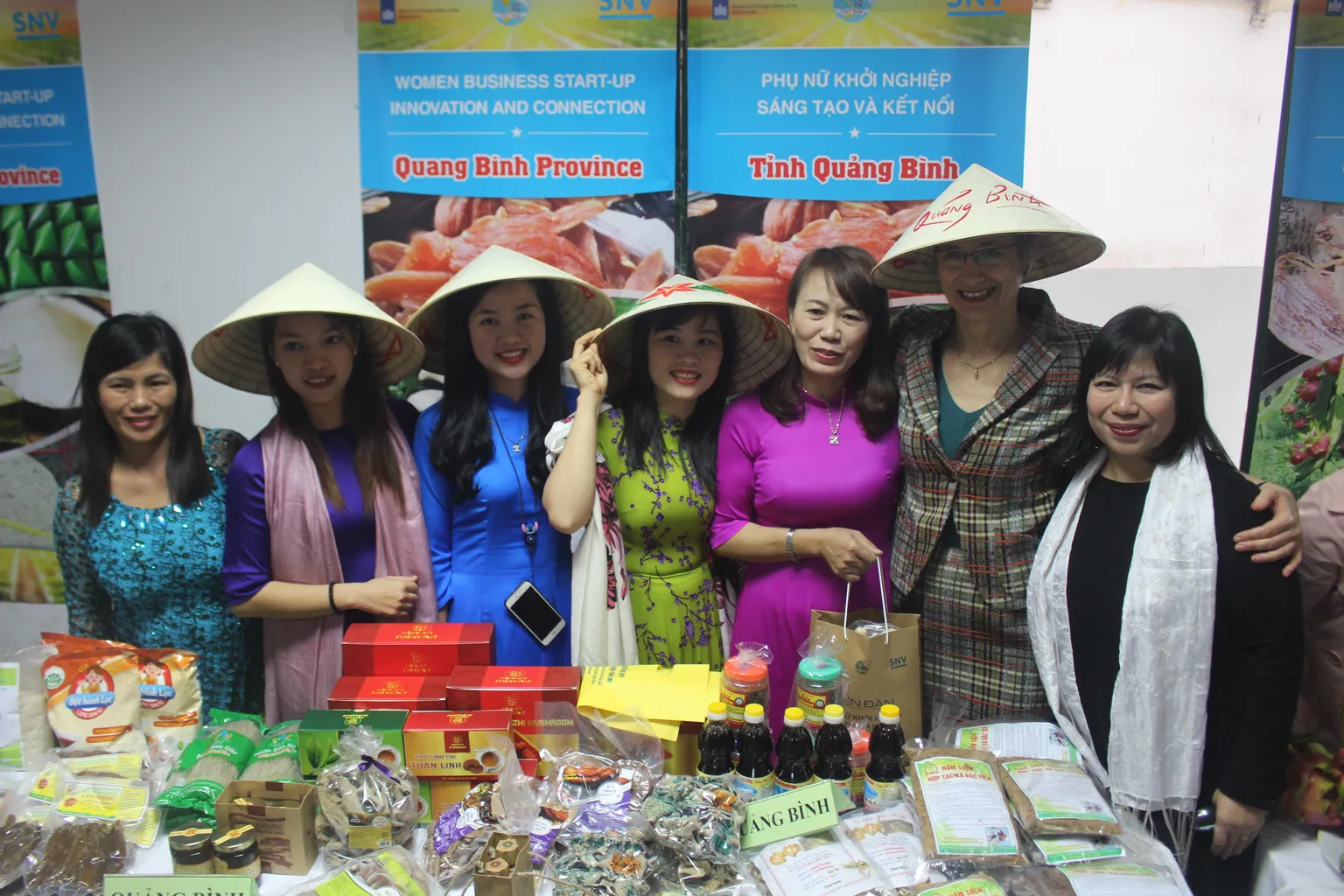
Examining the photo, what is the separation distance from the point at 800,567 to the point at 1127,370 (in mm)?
872

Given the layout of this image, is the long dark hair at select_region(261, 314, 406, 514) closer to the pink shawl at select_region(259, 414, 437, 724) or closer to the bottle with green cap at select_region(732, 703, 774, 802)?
the pink shawl at select_region(259, 414, 437, 724)

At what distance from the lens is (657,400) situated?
2133 millimetres

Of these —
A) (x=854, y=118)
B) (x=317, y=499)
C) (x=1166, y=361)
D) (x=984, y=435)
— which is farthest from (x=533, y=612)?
(x=854, y=118)

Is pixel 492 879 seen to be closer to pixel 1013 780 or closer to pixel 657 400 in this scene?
pixel 1013 780

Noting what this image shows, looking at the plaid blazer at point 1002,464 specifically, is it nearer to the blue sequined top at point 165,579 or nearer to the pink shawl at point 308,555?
the pink shawl at point 308,555

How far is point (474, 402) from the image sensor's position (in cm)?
205

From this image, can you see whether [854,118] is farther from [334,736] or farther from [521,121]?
[334,736]

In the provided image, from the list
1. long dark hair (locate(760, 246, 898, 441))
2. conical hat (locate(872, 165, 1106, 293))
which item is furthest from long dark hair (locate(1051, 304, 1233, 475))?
long dark hair (locate(760, 246, 898, 441))

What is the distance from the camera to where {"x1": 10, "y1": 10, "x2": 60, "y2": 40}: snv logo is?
2734 millimetres

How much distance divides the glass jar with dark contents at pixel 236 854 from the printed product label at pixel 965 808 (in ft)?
3.75

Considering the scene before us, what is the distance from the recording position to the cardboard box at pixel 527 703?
4.87 feet

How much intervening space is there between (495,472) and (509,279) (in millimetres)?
503

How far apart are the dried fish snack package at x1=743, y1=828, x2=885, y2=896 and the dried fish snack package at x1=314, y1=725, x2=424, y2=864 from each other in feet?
2.00

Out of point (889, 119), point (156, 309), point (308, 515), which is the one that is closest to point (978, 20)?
point (889, 119)
